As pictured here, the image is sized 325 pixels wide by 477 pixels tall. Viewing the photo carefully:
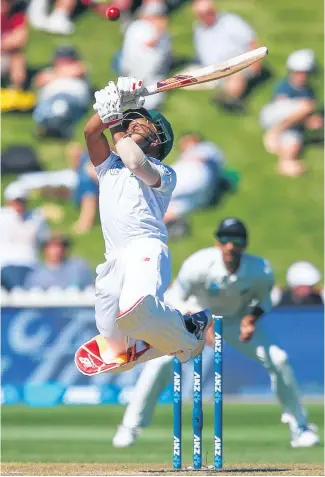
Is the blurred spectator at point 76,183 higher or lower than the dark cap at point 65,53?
lower

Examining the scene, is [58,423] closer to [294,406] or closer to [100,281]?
[294,406]

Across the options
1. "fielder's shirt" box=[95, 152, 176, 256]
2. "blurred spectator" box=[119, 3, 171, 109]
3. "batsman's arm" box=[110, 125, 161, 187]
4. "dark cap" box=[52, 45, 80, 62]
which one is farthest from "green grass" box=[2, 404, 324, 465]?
"dark cap" box=[52, 45, 80, 62]

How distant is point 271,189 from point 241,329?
5.99 m

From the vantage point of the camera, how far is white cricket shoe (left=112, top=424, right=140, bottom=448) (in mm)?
8664

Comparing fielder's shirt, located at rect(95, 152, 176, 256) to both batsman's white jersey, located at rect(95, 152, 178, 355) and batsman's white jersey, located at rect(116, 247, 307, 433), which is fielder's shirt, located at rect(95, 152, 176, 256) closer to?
batsman's white jersey, located at rect(95, 152, 178, 355)

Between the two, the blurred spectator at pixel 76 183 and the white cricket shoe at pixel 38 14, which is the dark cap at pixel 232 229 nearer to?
the blurred spectator at pixel 76 183

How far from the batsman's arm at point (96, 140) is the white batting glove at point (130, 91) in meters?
0.19

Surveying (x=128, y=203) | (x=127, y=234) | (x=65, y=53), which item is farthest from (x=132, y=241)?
(x=65, y=53)

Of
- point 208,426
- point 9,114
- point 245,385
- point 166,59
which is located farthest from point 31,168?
point 208,426

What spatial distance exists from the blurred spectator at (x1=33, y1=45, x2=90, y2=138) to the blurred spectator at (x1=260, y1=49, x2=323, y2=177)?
221 cm

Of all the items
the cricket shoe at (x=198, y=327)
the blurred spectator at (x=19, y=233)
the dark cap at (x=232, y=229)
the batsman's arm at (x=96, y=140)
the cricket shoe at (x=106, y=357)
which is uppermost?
the blurred spectator at (x=19, y=233)

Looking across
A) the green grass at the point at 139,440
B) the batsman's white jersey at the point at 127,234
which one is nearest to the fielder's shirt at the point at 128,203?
the batsman's white jersey at the point at 127,234

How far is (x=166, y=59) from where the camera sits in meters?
14.6

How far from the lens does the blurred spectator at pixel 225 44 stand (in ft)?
47.7
